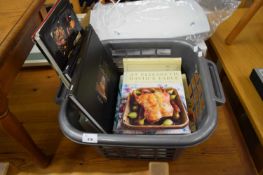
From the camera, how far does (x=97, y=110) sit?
23.2 inches

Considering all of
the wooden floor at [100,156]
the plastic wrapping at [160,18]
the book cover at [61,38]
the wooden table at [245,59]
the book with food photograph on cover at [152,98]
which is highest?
the book cover at [61,38]

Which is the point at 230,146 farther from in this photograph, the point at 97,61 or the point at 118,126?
the point at 97,61

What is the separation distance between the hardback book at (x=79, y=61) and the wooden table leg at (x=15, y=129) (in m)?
0.14

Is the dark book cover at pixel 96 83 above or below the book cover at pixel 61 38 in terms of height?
below

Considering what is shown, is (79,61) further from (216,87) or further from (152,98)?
(216,87)

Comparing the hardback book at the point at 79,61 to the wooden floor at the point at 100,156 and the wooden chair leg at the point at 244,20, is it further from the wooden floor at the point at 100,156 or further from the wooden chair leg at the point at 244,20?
the wooden chair leg at the point at 244,20

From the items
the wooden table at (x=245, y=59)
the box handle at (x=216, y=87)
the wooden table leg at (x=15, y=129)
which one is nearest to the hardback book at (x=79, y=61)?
the wooden table leg at (x=15, y=129)

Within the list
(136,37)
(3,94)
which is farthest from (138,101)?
(3,94)

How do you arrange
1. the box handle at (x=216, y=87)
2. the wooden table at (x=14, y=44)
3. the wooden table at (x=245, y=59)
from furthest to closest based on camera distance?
1. the wooden table at (x=245, y=59)
2. the box handle at (x=216, y=87)
3. the wooden table at (x=14, y=44)

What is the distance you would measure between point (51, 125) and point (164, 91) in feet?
1.52

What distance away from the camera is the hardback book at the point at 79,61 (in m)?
0.50

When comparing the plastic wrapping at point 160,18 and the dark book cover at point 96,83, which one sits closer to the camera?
the dark book cover at point 96,83

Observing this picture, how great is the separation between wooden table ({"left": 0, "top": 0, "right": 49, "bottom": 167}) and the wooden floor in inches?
6.0

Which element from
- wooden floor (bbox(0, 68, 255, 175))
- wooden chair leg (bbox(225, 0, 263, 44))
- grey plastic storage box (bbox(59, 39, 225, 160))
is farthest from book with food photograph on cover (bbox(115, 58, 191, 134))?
wooden chair leg (bbox(225, 0, 263, 44))
